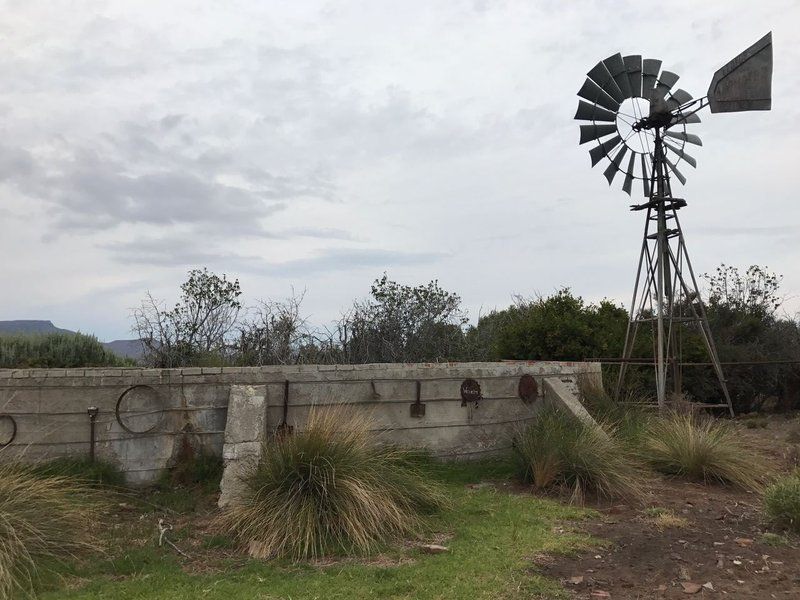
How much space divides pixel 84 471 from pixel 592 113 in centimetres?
1009

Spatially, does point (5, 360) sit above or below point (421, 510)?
above

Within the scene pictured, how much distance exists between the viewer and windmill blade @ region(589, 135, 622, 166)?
39.0ft

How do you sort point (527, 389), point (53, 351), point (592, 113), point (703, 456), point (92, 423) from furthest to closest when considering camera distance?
point (592, 113) → point (53, 351) → point (527, 389) → point (703, 456) → point (92, 423)

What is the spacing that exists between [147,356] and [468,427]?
6820 millimetres

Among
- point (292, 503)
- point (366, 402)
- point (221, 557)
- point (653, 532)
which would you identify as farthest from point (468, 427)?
point (221, 557)

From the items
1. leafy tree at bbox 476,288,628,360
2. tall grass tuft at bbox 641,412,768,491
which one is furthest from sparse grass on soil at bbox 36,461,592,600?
leafy tree at bbox 476,288,628,360

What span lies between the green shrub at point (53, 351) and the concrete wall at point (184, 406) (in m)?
3.37

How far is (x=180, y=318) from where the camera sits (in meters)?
12.6

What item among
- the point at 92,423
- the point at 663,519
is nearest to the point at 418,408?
the point at 663,519

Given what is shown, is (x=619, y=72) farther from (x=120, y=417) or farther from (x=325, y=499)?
(x=120, y=417)

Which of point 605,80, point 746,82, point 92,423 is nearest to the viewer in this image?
Result: point 92,423

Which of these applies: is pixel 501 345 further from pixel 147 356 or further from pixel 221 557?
pixel 221 557

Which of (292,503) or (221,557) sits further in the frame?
(292,503)

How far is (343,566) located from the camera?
Result: 487 cm
